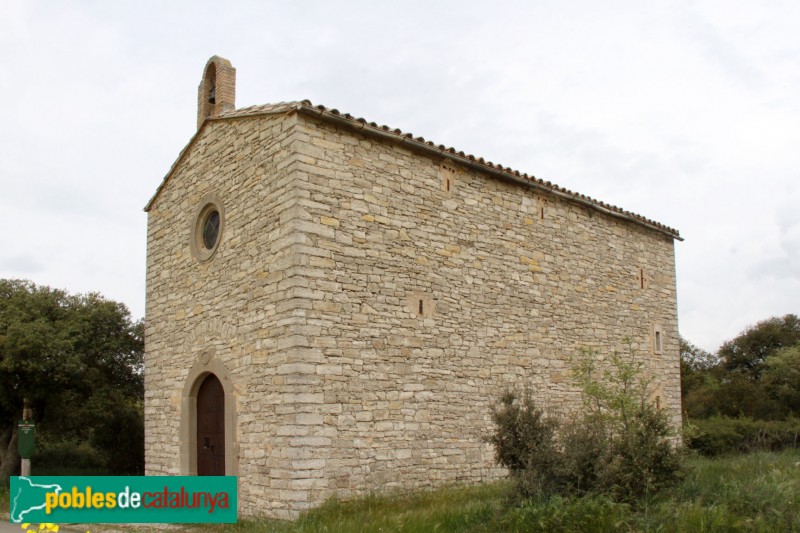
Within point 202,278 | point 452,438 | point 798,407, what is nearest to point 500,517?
point 452,438

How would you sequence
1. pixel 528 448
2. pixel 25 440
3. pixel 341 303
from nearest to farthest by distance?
pixel 528 448, pixel 341 303, pixel 25 440

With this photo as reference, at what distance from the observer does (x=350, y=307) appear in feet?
32.5

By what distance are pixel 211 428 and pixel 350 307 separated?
311 centimetres

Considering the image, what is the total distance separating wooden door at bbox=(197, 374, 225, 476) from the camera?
35.3 ft

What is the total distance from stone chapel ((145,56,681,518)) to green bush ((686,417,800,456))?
4557 mm

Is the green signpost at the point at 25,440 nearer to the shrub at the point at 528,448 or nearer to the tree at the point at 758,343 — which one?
the shrub at the point at 528,448

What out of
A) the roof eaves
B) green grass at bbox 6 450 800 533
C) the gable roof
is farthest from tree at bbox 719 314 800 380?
green grass at bbox 6 450 800 533

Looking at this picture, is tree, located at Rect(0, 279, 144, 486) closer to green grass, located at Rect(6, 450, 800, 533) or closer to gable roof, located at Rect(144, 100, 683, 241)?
gable roof, located at Rect(144, 100, 683, 241)

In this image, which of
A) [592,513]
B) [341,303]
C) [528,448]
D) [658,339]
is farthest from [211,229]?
[658,339]

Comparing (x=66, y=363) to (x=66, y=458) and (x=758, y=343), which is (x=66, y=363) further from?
(x=758, y=343)

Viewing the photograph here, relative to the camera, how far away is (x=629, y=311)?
14891 mm

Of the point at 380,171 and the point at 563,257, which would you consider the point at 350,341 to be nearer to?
the point at 380,171

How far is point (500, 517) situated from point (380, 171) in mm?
5271
